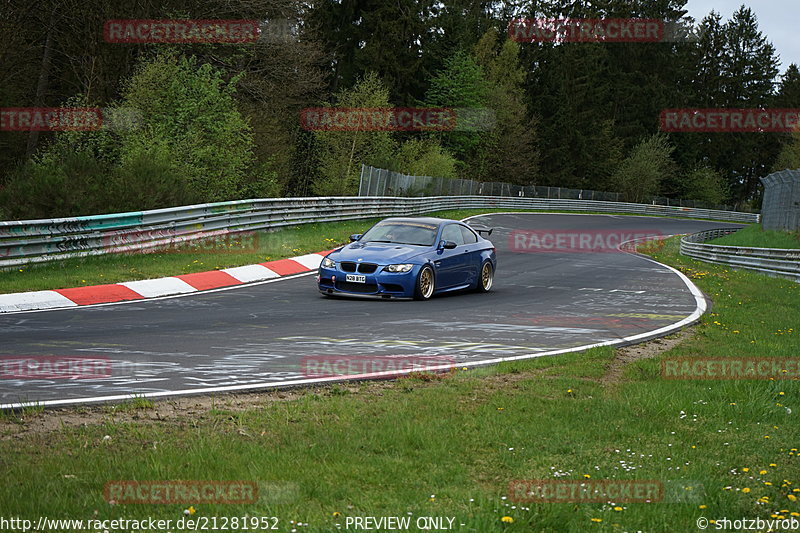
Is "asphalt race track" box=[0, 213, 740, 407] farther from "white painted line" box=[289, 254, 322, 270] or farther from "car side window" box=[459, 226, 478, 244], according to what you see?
"white painted line" box=[289, 254, 322, 270]

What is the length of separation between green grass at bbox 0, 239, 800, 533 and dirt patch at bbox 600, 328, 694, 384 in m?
0.71

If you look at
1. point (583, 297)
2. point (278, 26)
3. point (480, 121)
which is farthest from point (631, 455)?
point (480, 121)

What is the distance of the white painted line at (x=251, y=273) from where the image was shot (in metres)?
18.1

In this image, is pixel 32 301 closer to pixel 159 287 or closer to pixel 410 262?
pixel 159 287

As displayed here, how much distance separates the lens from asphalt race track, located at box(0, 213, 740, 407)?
813cm

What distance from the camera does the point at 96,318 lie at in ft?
39.5

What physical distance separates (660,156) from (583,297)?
3151 inches

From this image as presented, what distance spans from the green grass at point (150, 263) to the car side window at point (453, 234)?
4.70 metres

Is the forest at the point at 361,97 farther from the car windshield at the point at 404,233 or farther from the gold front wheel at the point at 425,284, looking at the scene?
the gold front wheel at the point at 425,284

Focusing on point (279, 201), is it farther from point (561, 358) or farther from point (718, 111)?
point (718, 111)

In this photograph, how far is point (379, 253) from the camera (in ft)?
52.1

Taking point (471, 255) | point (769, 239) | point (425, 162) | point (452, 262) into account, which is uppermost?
point (425, 162)

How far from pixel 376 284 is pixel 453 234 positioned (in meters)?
2.59

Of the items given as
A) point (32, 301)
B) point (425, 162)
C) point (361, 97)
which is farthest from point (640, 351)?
point (361, 97)
